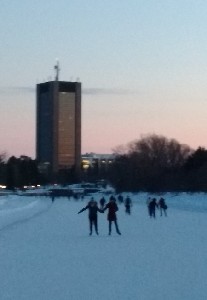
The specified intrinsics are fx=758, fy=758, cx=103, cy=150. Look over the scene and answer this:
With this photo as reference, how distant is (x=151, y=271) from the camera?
45.8ft

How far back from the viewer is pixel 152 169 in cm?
11150

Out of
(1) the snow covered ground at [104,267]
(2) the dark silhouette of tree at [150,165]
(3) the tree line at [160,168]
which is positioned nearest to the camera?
(1) the snow covered ground at [104,267]

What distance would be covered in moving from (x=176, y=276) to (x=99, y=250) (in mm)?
5787

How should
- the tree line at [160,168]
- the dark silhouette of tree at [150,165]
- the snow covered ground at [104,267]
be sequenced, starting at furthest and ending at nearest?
1. the dark silhouette of tree at [150,165]
2. the tree line at [160,168]
3. the snow covered ground at [104,267]

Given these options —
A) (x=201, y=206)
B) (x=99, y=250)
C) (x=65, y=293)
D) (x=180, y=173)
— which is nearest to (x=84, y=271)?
(x=65, y=293)

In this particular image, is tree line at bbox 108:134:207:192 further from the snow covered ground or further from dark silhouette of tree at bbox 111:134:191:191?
the snow covered ground

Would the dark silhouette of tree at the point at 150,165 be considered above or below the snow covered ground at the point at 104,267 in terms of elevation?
above

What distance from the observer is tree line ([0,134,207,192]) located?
83.6m

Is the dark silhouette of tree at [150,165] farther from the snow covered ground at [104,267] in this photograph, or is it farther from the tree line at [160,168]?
the snow covered ground at [104,267]

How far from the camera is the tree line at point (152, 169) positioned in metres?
83.6

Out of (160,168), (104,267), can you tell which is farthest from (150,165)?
(104,267)

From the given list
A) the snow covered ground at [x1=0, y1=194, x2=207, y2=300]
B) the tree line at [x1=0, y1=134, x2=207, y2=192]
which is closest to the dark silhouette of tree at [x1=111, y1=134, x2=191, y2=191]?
the tree line at [x1=0, y1=134, x2=207, y2=192]

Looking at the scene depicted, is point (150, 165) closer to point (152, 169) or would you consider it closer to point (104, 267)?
point (152, 169)

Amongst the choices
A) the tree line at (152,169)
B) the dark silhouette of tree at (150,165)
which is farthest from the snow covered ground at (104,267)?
the dark silhouette of tree at (150,165)
